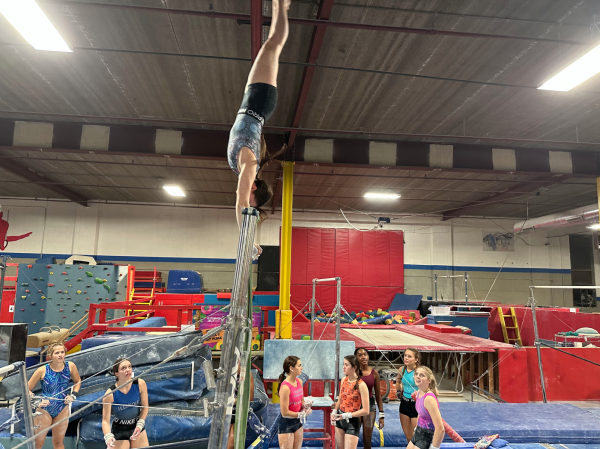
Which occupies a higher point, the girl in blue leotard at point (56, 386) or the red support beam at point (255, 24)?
the red support beam at point (255, 24)

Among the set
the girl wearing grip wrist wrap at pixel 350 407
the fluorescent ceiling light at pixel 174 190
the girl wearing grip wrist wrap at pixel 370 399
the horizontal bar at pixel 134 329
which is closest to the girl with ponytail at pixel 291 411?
the girl wearing grip wrist wrap at pixel 350 407

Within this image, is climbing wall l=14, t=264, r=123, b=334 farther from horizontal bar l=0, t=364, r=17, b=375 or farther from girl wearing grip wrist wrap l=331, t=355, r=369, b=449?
horizontal bar l=0, t=364, r=17, b=375

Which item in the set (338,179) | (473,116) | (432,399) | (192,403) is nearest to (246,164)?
(432,399)

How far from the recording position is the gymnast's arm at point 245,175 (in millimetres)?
1664

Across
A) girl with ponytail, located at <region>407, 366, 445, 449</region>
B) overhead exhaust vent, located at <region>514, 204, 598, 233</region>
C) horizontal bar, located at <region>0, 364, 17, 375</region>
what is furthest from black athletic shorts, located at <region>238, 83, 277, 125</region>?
overhead exhaust vent, located at <region>514, 204, 598, 233</region>

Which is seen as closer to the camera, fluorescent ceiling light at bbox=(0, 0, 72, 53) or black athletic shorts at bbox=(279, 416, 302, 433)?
black athletic shorts at bbox=(279, 416, 302, 433)

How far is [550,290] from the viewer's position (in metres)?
16.8

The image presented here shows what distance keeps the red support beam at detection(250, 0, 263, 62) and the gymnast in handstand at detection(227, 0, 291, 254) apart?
2523 millimetres

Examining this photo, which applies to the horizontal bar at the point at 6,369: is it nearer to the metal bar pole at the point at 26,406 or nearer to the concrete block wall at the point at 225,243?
the metal bar pole at the point at 26,406

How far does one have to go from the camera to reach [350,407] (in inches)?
145

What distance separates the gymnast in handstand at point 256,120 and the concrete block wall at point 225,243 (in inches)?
534

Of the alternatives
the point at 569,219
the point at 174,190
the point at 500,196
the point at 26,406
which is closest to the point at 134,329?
the point at 26,406

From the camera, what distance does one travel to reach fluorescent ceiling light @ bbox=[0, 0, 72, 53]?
407 cm

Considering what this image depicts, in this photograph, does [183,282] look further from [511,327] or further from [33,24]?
[511,327]
